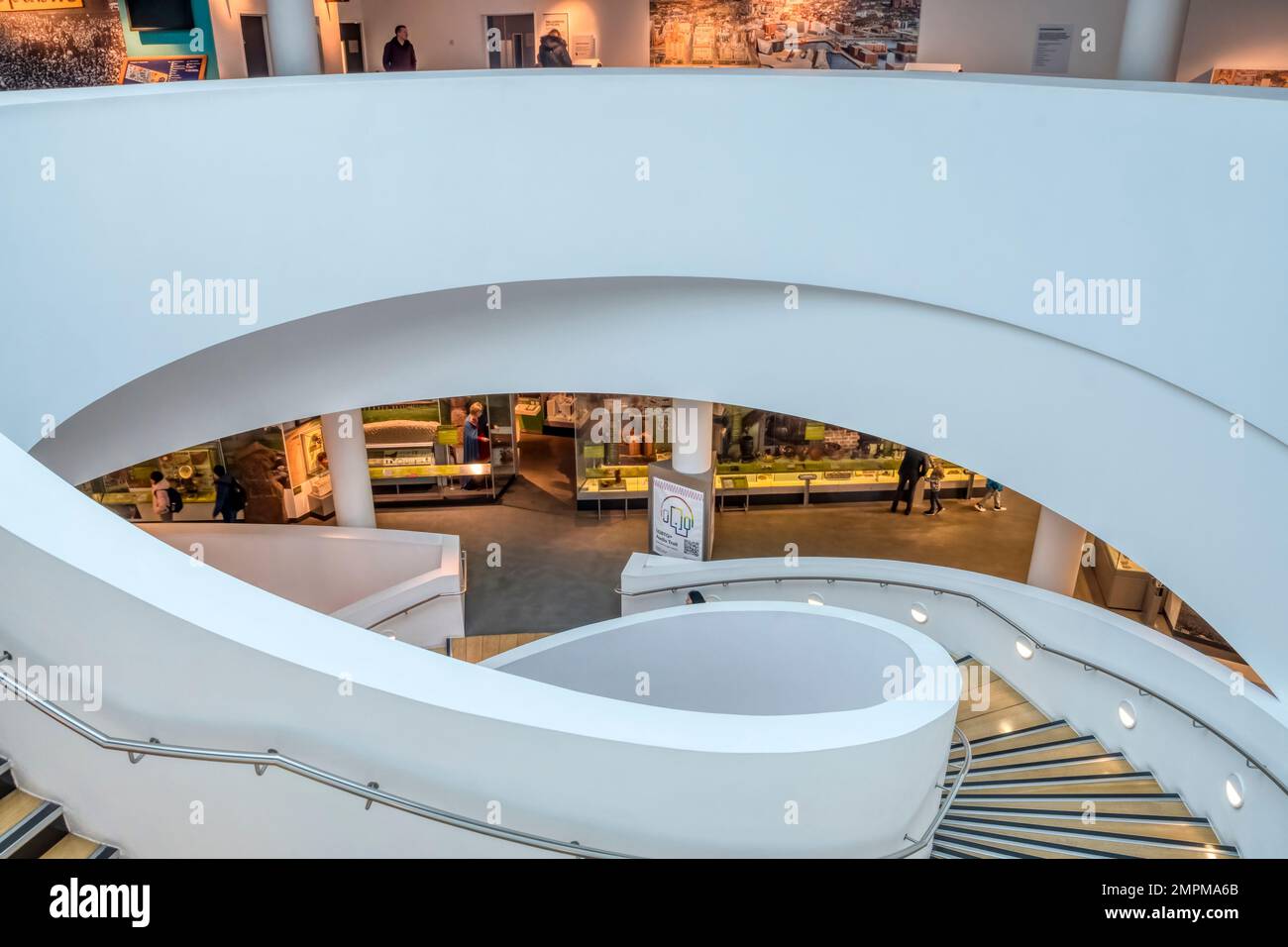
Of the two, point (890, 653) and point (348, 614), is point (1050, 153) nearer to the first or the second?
point (890, 653)

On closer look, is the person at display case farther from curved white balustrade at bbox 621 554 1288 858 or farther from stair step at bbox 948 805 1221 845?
stair step at bbox 948 805 1221 845

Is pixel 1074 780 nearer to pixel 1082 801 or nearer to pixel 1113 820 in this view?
pixel 1082 801

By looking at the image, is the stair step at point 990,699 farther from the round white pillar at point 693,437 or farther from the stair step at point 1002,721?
the round white pillar at point 693,437

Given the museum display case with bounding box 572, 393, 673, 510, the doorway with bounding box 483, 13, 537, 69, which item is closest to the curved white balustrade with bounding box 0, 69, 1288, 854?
the museum display case with bounding box 572, 393, 673, 510

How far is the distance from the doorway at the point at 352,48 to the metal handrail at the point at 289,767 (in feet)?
43.6

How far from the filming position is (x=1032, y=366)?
27.3 feet

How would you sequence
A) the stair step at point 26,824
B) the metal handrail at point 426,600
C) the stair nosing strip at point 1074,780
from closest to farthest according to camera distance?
the stair step at point 26,824 → the stair nosing strip at point 1074,780 → the metal handrail at point 426,600

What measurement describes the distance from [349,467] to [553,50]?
22.2ft

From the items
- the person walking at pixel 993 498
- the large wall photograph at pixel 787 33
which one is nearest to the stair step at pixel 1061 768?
the person walking at pixel 993 498

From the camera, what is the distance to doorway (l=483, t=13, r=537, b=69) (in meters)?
13.7

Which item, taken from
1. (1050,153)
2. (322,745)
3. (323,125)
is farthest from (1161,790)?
(323,125)

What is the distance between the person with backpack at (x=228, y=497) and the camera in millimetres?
13930

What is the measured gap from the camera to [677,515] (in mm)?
12469

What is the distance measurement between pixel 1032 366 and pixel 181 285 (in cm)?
724
